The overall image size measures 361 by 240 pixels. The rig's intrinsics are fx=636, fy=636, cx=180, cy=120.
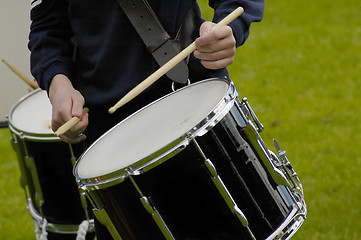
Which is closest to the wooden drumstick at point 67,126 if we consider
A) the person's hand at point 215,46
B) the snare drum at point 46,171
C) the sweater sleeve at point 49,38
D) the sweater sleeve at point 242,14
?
the sweater sleeve at point 49,38

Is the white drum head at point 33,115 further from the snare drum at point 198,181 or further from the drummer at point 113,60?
the snare drum at point 198,181

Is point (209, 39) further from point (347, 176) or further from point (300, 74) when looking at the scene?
point (300, 74)

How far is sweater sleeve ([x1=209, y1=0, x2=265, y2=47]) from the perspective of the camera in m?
1.76

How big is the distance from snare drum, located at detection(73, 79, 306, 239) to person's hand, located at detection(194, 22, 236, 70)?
8 centimetres

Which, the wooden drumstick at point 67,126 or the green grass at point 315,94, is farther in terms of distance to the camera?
the green grass at point 315,94

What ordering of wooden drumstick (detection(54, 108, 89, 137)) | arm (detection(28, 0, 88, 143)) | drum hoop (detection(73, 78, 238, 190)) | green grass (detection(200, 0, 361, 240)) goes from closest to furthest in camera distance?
drum hoop (detection(73, 78, 238, 190)) < wooden drumstick (detection(54, 108, 89, 137)) < arm (detection(28, 0, 88, 143)) < green grass (detection(200, 0, 361, 240))

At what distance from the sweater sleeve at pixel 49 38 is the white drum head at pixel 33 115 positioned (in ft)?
2.32

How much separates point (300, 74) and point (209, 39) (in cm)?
399

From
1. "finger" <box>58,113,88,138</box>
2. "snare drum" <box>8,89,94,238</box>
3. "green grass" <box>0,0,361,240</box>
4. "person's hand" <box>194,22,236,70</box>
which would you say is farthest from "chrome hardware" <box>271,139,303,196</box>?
"green grass" <box>0,0,361,240</box>

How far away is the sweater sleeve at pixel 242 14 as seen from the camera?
176 cm

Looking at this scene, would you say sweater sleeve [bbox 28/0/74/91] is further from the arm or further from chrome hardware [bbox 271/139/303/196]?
chrome hardware [bbox 271/139/303/196]

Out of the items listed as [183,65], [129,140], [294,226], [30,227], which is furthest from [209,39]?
[30,227]

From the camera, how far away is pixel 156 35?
1782 millimetres

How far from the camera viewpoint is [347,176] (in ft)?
12.6
